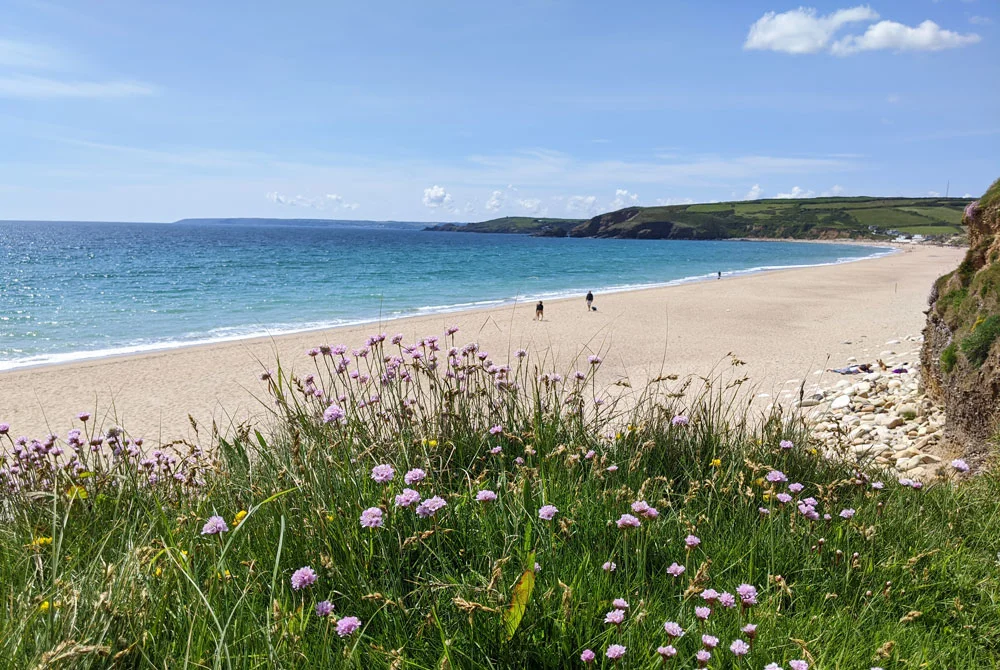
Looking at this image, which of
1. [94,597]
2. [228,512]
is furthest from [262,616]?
[228,512]

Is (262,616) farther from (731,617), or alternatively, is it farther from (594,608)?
(731,617)

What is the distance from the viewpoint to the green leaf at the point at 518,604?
1914mm

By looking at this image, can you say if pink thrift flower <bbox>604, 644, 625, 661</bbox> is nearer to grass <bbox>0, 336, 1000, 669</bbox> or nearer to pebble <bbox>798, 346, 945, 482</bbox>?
grass <bbox>0, 336, 1000, 669</bbox>

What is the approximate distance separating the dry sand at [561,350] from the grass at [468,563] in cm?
260

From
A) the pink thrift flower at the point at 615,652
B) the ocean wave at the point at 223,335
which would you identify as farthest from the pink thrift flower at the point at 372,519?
the ocean wave at the point at 223,335

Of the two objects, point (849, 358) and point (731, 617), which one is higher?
point (731, 617)

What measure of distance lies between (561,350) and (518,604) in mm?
15571

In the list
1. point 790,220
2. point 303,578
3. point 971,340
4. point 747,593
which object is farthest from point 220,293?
point 790,220

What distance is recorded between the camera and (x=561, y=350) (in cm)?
1742

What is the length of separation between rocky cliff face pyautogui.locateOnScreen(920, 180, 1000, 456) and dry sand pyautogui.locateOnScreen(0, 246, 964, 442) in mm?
1673

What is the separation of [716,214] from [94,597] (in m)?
182

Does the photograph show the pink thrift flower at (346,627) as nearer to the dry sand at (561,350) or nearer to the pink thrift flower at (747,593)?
the pink thrift flower at (747,593)

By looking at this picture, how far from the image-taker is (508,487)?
302 cm

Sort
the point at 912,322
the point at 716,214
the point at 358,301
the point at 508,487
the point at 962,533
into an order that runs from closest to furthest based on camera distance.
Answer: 1. the point at 508,487
2. the point at 962,533
3. the point at 912,322
4. the point at 358,301
5. the point at 716,214
